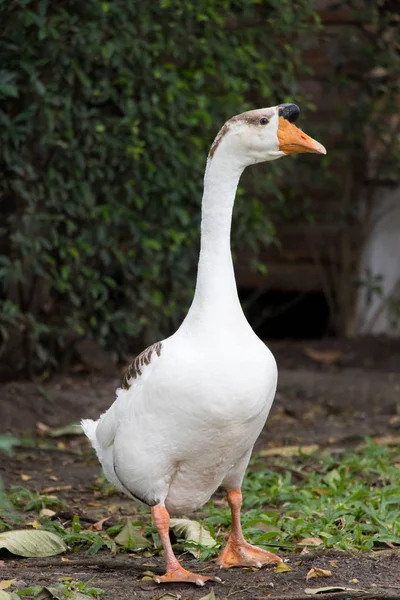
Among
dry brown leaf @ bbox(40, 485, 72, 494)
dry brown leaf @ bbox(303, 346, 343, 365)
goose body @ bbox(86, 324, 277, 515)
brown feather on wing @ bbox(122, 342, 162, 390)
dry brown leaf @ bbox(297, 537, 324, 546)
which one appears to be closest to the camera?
goose body @ bbox(86, 324, 277, 515)

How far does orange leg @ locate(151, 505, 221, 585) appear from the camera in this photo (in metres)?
3.59

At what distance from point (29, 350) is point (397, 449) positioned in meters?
2.84

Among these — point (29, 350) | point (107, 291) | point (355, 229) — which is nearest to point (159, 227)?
point (107, 291)

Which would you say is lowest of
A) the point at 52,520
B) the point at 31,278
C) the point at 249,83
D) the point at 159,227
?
the point at 52,520

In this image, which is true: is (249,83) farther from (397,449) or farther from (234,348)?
(234,348)

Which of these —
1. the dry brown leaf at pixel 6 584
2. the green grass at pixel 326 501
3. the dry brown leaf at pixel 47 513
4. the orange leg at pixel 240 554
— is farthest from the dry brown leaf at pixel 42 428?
the dry brown leaf at pixel 6 584

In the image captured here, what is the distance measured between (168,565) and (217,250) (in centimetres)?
116

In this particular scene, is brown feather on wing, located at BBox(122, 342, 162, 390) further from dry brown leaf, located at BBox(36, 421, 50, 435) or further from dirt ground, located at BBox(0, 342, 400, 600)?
dry brown leaf, located at BBox(36, 421, 50, 435)

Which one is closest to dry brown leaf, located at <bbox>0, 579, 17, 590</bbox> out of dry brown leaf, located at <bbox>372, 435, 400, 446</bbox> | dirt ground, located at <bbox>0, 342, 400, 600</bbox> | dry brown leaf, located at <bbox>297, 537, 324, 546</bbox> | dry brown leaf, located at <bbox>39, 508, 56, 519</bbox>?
dirt ground, located at <bbox>0, 342, 400, 600</bbox>

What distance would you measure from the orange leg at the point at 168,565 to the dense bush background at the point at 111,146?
133 inches

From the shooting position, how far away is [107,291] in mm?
7883

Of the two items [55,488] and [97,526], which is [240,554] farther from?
[55,488]

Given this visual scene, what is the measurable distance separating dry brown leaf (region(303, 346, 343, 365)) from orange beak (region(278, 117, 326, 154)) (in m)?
5.83

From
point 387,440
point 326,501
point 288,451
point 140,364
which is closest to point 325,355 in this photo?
point 387,440
